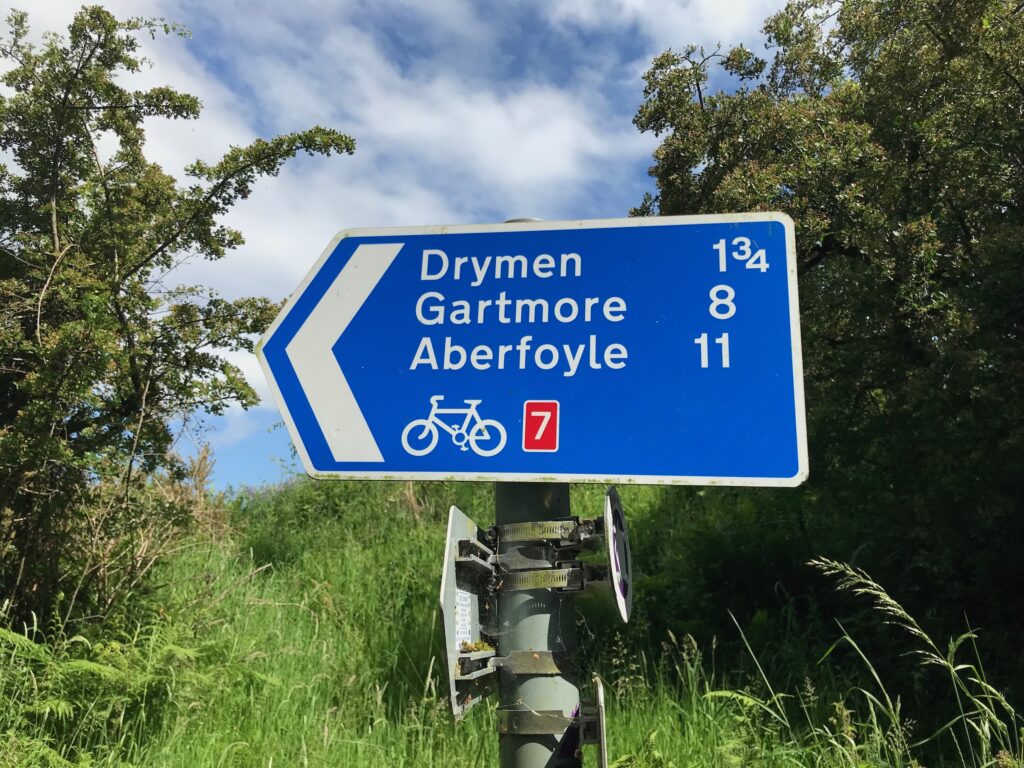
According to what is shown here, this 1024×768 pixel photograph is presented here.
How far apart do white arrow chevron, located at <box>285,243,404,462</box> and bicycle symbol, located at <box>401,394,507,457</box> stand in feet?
0.27

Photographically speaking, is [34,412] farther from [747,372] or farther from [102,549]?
[747,372]

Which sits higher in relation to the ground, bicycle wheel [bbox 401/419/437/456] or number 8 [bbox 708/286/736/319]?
number 8 [bbox 708/286/736/319]

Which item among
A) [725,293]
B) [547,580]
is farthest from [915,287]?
[547,580]

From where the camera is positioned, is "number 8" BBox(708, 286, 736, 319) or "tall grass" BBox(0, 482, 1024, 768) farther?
"tall grass" BBox(0, 482, 1024, 768)

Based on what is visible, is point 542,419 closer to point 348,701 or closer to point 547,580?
point 547,580

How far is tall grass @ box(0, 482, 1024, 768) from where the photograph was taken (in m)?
3.33

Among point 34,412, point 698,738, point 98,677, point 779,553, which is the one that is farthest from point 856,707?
point 34,412

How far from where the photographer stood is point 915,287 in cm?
488

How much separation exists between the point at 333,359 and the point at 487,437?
0.41m

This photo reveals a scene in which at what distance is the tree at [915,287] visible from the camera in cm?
460

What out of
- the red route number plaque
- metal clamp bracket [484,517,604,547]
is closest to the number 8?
the red route number plaque

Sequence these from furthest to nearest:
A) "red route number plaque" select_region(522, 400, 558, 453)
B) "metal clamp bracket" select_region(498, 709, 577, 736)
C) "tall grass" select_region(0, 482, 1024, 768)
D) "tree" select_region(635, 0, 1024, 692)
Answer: "tree" select_region(635, 0, 1024, 692), "tall grass" select_region(0, 482, 1024, 768), "red route number plaque" select_region(522, 400, 558, 453), "metal clamp bracket" select_region(498, 709, 577, 736)

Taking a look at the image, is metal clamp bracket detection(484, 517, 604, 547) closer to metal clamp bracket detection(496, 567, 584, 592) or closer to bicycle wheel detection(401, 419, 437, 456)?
metal clamp bracket detection(496, 567, 584, 592)

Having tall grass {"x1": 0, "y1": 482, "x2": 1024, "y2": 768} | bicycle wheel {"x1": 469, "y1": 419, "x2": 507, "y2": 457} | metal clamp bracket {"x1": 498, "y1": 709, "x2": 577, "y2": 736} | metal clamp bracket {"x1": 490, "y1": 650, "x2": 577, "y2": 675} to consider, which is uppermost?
bicycle wheel {"x1": 469, "y1": 419, "x2": 507, "y2": 457}
